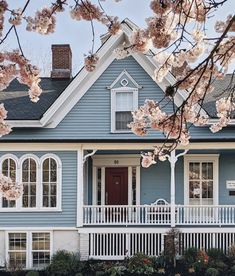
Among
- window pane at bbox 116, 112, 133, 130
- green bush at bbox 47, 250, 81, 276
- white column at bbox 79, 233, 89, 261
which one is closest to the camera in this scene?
green bush at bbox 47, 250, 81, 276

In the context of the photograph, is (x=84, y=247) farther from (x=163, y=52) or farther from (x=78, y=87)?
(x=163, y=52)

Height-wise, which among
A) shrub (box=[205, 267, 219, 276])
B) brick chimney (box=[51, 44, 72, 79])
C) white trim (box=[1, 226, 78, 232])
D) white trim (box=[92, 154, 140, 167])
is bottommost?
shrub (box=[205, 267, 219, 276])

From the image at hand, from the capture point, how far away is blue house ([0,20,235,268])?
17.6 meters

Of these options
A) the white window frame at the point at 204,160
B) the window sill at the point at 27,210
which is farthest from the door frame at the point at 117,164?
the window sill at the point at 27,210

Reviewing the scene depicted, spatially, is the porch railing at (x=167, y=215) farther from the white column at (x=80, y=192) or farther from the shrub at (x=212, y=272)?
the shrub at (x=212, y=272)

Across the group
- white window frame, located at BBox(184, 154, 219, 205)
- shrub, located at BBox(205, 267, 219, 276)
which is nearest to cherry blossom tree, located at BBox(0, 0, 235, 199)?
shrub, located at BBox(205, 267, 219, 276)

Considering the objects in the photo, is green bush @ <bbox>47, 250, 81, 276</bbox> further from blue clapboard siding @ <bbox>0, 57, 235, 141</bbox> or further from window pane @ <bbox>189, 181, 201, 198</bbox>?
window pane @ <bbox>189, 181, 201, 198</bbox>

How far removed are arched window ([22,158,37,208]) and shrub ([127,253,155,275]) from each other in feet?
12.4

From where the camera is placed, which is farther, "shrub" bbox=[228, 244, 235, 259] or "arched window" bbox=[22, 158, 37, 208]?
"arched window" bbox=[22, 158, 37, 208]

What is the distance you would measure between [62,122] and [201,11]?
12.6 metres

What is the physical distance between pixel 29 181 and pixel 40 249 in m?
2.20

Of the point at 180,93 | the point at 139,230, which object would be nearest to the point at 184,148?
the point at 180,93

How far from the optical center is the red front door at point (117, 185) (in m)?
19.8

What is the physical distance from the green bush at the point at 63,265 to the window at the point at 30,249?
0.86 metres
